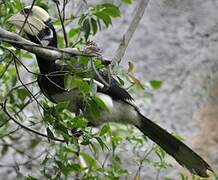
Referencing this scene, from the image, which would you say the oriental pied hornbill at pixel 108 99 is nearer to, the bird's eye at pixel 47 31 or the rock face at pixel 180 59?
the bird's eye at pixel 47 31

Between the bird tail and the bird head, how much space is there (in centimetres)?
48

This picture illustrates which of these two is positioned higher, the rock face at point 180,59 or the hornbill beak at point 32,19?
the rock face at point 180,59

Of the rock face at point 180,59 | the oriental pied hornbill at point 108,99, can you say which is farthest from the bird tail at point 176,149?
the rock face at point 180,59

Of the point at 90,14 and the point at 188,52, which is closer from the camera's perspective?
the point at 90,14

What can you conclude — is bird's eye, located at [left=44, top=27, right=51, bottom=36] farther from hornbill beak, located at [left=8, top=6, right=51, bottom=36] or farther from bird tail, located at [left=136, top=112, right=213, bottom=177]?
bird tail, located at [left=136, top=112, right=213, bottom=177]

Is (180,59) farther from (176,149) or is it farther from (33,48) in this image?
(33,48)

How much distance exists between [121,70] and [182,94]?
2.08m

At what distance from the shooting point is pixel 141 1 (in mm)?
1886

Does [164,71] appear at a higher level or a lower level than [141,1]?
higher

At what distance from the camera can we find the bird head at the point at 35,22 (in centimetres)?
180

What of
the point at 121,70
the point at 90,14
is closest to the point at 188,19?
the point at 90,14

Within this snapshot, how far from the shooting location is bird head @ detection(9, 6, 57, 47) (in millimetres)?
1799

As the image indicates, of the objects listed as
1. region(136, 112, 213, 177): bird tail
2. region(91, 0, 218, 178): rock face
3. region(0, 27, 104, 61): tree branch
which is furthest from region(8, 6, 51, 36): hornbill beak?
region(91, 0, 218, 178): rock face

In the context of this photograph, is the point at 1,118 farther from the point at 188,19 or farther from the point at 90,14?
the point at 188,19
